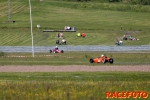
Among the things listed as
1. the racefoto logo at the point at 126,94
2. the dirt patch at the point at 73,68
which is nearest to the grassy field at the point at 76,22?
the dirt patch at the point at 73,68

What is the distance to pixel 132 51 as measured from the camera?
43469mm

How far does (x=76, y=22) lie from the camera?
71.0 m

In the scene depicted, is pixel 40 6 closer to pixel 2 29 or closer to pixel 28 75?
pixel 2 29

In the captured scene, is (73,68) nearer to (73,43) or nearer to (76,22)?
(73,43)

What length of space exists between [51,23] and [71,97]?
53651 millimetres

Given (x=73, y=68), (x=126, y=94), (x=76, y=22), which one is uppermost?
(x=76, y=22)

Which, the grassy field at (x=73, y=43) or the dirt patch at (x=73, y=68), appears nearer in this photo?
the grassy field at (x=73, y=43)

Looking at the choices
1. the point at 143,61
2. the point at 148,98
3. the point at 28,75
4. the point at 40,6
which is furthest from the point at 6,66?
the point at 40,6

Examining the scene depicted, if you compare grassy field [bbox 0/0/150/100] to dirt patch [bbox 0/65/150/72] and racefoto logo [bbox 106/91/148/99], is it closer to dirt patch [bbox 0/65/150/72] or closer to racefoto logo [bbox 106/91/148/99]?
racefoto logo [bbox 106/91/148/99]

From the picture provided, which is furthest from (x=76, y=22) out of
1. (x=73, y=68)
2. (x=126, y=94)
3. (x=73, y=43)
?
(x=126, y=94)

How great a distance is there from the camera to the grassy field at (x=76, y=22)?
55.8 m

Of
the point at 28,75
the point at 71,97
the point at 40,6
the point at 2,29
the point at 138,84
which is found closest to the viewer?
the point at 71,97

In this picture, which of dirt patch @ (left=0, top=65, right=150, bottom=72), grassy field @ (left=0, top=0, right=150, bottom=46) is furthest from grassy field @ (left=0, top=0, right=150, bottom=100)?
dirt patch @ (left=0, top=65, right=150, bottom=72)

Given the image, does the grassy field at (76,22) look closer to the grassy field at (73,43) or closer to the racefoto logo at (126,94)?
the grassy field at (73,43)
